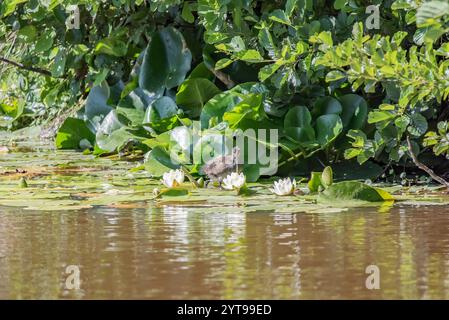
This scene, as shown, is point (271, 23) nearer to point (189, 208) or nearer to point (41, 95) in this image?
point (189, 208)

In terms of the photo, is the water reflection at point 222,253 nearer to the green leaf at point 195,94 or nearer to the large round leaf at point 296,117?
the large round leaf at point 296,117

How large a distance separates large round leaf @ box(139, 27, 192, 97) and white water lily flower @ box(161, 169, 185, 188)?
1318 mm

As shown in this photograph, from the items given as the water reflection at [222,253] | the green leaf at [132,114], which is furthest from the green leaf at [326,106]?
the green leaf at [132,114]

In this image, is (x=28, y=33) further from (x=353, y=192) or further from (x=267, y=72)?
(x=353, y=192)

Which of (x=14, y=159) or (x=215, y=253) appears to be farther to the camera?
(x=14, y=159)

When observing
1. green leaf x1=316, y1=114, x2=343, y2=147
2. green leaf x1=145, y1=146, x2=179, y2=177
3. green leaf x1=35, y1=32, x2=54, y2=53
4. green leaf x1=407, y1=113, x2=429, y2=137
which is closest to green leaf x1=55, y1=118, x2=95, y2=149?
green leaf x1=35, y1=32, x2=54, y2=53

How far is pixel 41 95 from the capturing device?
785 centimetres

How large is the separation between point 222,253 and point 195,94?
101 inches

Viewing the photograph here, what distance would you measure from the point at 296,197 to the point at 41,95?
388 cm

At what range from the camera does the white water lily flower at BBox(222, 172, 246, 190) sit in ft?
14.7

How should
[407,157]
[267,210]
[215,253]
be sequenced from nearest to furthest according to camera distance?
[215,253], [267,210], [407,157]

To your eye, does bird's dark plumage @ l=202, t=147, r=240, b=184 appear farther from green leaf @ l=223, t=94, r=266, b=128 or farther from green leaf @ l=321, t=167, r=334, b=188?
green leaf @ l=321, t=167, r=334, b=188

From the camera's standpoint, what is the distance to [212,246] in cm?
331

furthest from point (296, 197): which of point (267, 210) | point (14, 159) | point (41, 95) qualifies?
point (41, 95)
